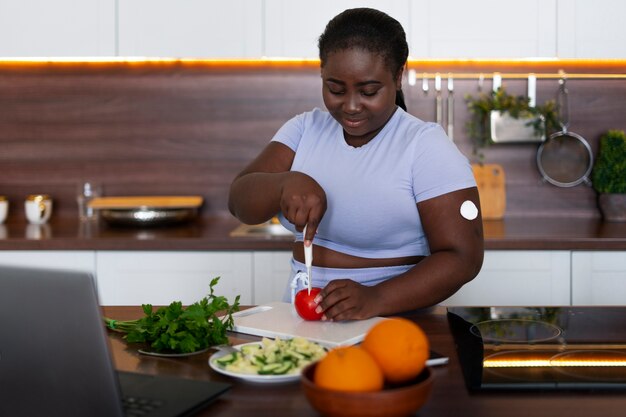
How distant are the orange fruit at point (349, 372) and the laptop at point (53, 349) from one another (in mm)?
227

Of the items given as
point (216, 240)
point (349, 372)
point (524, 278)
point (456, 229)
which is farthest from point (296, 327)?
point (524, 278)

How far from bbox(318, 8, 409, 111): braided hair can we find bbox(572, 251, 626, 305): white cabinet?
4.19ft

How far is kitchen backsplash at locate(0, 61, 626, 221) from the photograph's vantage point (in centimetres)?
314

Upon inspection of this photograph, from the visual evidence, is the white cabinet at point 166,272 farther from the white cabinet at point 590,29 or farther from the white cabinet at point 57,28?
the white cabinet at point 590,29

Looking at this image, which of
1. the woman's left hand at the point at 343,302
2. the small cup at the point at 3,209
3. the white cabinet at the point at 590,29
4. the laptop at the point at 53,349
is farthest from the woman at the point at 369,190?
the small cup at the point at 3,209

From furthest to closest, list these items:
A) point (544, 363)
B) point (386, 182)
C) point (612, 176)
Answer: point (612, 176) < point (386, 182) < point (544, 363)

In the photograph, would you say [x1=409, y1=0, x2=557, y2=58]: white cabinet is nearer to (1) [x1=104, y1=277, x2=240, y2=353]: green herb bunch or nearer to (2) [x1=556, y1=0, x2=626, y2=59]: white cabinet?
(2) [x1=556, y1=0, x2=626, y2=59]: white cabinet

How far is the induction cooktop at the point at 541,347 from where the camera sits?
110 centimetres

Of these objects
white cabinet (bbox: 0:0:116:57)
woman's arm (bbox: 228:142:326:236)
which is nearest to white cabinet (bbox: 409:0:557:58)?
white cabinet (bbox: 0:0:116:57)

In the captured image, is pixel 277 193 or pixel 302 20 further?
pixel 302 20

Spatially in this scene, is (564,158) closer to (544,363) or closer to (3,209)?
(544,363)

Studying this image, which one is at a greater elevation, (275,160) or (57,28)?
(57,28)

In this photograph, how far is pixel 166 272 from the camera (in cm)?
261

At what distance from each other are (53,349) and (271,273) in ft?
5.72
